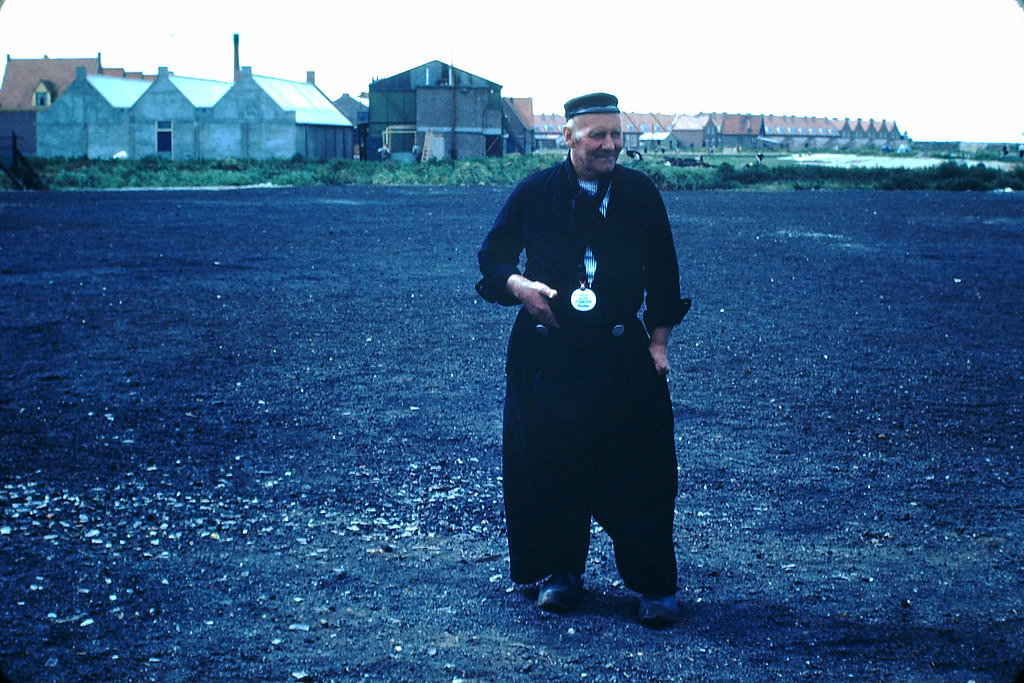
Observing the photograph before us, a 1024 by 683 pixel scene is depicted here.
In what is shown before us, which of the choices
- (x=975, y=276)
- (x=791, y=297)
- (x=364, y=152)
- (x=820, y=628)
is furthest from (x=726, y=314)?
(x=364, y=152)

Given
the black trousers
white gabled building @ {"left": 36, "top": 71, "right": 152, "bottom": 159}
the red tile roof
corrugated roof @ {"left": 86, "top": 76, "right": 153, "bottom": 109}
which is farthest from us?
the red tile roof

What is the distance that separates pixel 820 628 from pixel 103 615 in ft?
8.33

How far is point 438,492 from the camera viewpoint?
5.32 meters

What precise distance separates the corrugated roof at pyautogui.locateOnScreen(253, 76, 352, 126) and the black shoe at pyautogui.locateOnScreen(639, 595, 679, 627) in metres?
55.5

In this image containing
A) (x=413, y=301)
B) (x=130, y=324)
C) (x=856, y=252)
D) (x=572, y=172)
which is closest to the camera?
(x=572, y=172)

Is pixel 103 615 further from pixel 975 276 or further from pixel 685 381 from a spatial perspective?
pixel 975 276

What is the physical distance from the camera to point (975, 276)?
46.3 ft

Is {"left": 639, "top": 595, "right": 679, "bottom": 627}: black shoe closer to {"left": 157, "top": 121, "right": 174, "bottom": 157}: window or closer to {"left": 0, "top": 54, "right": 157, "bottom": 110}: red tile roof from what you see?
{"left": 157, "top": 121, "right": 174, "bottom": 157}: window

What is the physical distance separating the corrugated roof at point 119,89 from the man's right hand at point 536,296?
5787 centimetres

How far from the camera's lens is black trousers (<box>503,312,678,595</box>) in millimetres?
3662

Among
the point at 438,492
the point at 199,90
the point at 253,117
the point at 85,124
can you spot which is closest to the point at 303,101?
the point at 253,117

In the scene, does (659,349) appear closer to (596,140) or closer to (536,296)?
(536,296)

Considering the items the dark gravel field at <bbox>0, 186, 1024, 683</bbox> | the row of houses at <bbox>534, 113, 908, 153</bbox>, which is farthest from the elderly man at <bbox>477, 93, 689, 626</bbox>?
the row of houses at <bbox>534, 113, 908, 153</bbox>

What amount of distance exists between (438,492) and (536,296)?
2056 mm
